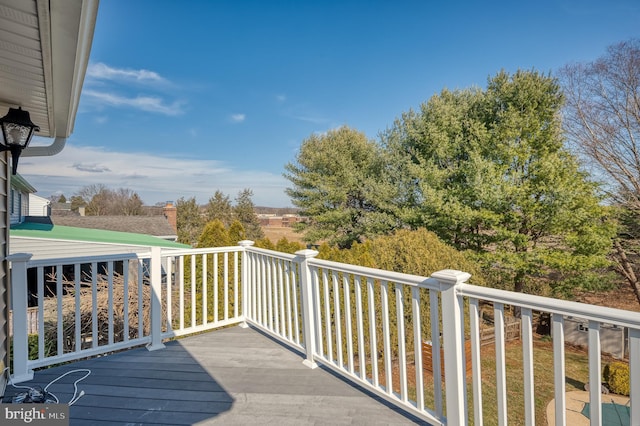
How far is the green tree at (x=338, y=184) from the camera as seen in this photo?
1505cm

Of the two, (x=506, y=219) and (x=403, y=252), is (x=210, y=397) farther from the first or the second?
(x=506, y=219)

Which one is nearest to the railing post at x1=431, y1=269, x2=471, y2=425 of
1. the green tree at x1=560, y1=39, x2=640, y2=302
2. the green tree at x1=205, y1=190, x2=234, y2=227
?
the green tree at x1=560, y1=39, x2=640, y2=302

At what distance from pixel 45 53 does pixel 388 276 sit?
83.8 inches

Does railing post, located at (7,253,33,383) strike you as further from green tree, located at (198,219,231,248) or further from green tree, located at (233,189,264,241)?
green tree, located at (233,189,264,241)

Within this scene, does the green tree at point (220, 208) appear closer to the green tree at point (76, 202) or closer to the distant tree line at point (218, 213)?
the distant tree line at point (218, 213)

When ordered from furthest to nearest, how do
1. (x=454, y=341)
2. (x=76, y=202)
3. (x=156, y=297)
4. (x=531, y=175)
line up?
(x=76, y=202) < (x=531, y=175) < (x=156, y=297) < (x=454, y=341)

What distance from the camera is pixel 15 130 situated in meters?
2.23

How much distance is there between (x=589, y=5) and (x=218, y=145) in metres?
14.9

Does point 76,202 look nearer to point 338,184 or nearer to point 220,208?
point 220,208

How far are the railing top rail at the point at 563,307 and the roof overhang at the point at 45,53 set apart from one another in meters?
2.03

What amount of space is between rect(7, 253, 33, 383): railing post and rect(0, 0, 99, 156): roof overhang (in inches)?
44.2

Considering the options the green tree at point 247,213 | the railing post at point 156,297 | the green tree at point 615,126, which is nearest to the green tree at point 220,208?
the green tree at point 247,213

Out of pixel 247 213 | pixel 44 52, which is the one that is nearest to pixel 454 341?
pixel 44 52

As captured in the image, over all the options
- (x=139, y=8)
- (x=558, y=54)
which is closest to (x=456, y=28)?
(x=558, y=54)
